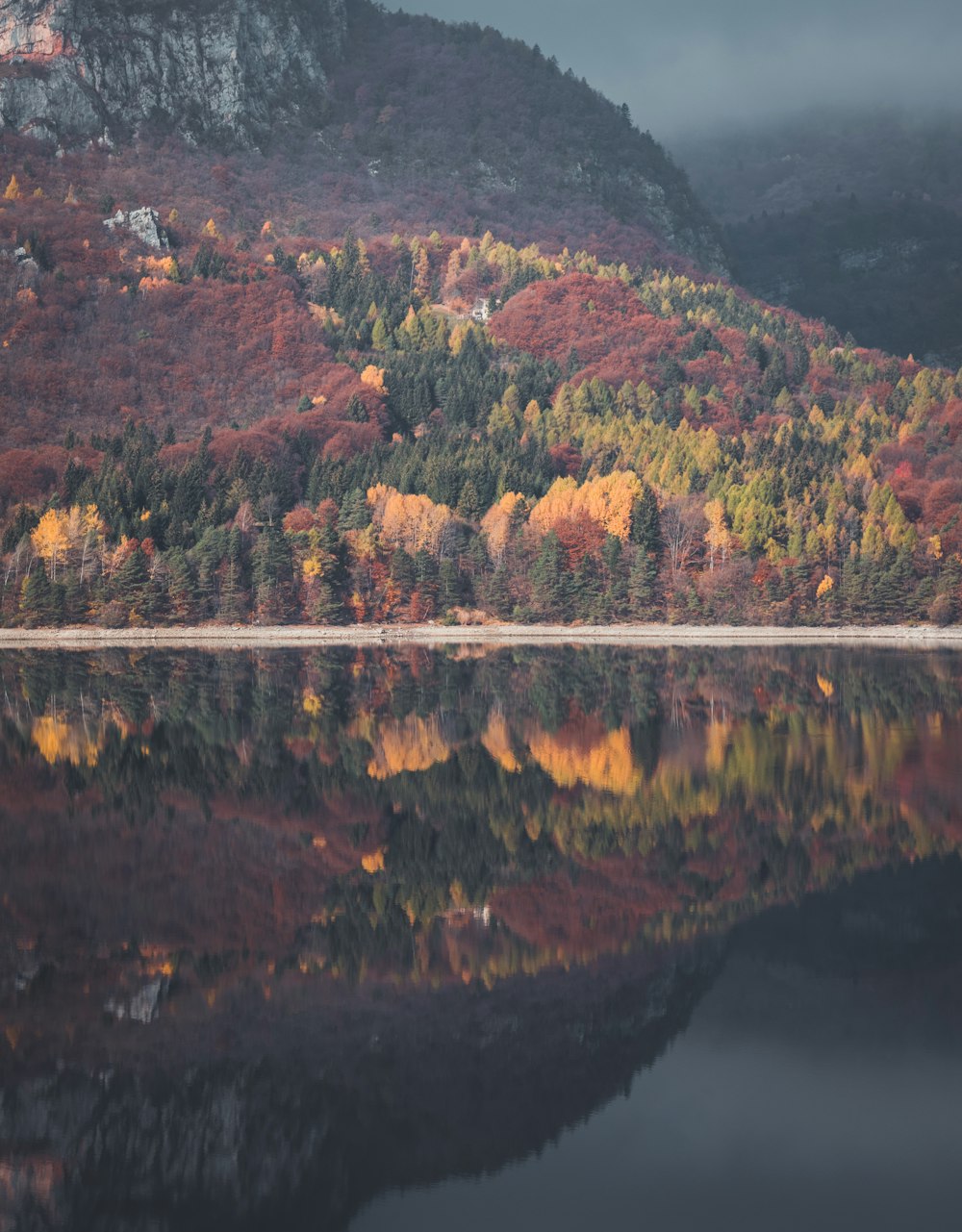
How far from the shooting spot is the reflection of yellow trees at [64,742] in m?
→ 38.2

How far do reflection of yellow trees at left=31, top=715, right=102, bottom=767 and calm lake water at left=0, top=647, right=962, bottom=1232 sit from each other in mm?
419

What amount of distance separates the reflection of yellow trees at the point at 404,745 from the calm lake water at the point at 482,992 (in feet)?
2.30

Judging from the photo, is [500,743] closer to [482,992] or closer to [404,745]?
[404,745]

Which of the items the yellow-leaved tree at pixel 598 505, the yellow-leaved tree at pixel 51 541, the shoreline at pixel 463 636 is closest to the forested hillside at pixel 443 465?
the yellow-leaved tree at pixel 51 541

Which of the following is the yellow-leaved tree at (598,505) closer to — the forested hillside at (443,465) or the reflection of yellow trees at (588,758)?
the forested hillside at (443,465)

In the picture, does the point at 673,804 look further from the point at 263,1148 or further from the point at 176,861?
the point at 263,1148

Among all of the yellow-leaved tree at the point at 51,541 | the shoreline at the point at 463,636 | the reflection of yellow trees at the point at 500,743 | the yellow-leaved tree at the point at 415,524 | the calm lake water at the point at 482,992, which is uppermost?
the calm lake water at the point at 482,992

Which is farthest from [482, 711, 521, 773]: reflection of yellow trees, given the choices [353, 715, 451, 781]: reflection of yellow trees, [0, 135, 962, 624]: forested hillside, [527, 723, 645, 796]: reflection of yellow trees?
[0, 135, 962, 624]: forested hillside

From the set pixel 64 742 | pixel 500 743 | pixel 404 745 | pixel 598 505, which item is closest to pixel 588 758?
pixel 500 743

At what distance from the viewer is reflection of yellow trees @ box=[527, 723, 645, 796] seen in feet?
113

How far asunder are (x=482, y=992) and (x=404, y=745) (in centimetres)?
2272

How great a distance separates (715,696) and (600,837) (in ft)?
95.5

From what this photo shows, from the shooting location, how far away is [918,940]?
2112 cm

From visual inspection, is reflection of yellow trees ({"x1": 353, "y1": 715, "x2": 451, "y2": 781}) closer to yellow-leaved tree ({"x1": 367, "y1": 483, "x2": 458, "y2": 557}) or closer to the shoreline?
the shoreline
